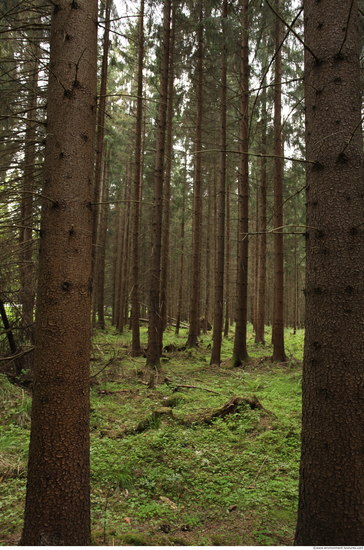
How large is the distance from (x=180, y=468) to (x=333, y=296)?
331 centimetres

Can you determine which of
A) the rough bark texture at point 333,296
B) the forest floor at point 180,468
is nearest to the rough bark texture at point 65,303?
the forest floor at point 180,468

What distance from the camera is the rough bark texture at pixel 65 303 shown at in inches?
99.5

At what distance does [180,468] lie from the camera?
178 inches

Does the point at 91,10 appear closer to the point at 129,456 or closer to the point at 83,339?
the point at 83,339

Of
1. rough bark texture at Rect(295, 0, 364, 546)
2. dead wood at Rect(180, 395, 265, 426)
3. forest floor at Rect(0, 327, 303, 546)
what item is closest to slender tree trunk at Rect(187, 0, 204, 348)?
forest floor at Rect(0, 327, 303, 546)

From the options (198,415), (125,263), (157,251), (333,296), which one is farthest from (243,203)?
(125,263)

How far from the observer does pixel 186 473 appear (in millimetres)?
4426

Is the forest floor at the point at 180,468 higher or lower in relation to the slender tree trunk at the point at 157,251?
lower

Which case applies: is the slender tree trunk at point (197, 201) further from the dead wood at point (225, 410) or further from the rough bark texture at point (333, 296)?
the rough bark texture at point (333, 296)

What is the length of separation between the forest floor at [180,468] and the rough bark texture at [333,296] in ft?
3.70

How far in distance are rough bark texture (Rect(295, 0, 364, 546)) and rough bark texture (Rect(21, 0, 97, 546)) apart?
1.67 metres

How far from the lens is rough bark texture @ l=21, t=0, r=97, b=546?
2.53 m

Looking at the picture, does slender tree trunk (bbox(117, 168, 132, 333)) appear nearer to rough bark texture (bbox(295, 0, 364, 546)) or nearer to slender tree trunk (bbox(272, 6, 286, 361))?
slender tree trunk (bbox(272, 6, 286, 361))

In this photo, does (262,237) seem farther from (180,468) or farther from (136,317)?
(180,468)
